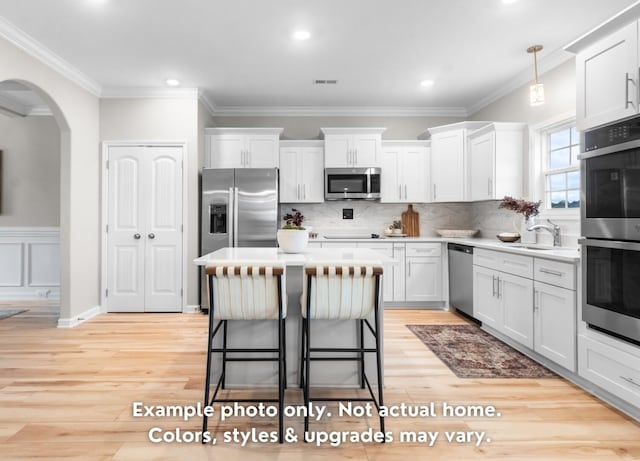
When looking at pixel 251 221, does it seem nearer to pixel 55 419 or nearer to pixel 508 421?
pixel 55 419

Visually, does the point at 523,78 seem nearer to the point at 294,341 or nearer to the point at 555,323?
the point at 555,323

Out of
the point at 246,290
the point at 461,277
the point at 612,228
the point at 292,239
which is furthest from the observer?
the point at 461,277

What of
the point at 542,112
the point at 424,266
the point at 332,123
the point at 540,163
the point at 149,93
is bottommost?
the point at 424,266

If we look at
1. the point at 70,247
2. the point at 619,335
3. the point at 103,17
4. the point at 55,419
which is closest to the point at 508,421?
the point at 619,335

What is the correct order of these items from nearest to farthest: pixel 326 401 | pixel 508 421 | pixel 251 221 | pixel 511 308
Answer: pixel 508 421, pixel 326 401, pixel 511 308, pixel 251 221

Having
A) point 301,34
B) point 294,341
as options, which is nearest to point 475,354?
point 294,341

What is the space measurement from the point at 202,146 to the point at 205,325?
2.28 meters

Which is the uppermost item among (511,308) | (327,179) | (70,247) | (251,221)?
(327,179)

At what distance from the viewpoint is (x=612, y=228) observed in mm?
2260

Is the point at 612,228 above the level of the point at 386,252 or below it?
above

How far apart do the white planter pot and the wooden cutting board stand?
10.1ft

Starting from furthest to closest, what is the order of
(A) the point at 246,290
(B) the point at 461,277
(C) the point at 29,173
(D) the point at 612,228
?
1. (C) the point at 29,173
2. (B) the point at 461,277
3. (D) the point at 612,228
4. (A) the point at 246,290

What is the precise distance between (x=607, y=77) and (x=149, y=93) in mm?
4520

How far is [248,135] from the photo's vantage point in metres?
5.09
